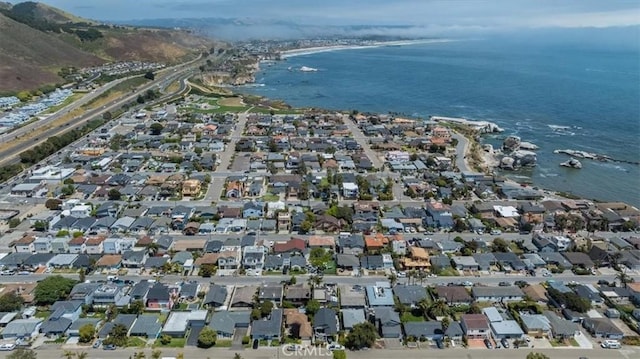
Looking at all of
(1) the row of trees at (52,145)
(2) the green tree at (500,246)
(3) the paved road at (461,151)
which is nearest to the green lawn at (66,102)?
(1) the row of trees at (52,145)

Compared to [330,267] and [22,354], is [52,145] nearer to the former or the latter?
[22,354]

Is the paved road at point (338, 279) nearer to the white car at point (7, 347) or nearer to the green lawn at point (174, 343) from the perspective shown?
the green lawn at point (174, 343)

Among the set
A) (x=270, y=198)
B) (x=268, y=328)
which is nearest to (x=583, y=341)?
(x=268, y=328)

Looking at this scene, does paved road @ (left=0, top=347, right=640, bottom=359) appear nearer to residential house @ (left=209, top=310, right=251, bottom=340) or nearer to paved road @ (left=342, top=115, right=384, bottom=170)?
residential house @ (left=209, top=310, right=251, bottom=340)

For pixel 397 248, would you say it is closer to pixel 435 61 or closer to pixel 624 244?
pixel 624 244

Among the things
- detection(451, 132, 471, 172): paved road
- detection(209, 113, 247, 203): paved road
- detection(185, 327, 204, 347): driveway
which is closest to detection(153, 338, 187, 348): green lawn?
detection(185, 327, 204, 347): driveway

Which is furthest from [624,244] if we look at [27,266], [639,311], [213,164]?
[27,266]
